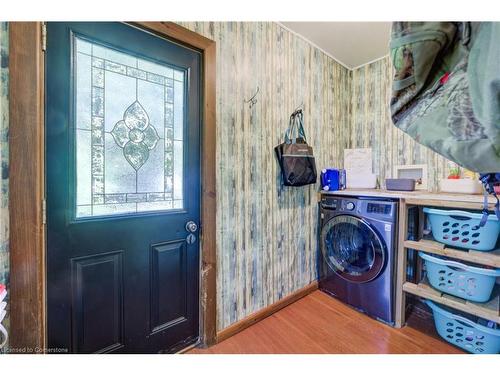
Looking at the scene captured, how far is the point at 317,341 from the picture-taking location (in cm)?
154

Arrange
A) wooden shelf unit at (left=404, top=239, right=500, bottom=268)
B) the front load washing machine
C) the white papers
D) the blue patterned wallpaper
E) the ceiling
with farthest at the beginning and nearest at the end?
the white papers → the ceiling → the front load washing machine → wooden shelf unit at (left=404, top=239, right=500, bottom=268) → the blue patterned wallpaper

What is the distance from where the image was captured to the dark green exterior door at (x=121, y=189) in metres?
1.03

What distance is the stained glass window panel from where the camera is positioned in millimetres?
1081

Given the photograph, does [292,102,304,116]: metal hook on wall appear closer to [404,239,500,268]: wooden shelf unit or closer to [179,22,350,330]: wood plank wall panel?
[179,22,350,330]: wood plank wall panel

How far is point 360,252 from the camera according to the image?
6.13ft

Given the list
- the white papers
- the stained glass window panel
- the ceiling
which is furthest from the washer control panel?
the ceiling

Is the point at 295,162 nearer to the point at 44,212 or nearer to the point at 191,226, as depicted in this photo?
the point at 191,226

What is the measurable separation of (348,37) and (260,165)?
4.91 ft

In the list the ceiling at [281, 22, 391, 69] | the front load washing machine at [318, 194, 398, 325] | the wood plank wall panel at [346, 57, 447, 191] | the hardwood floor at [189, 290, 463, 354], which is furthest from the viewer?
the wood plank wall panel at [346, 57, 447, 191]

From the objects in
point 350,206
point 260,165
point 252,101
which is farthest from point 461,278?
point 252,101

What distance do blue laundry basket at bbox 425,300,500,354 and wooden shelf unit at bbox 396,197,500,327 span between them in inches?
2.8

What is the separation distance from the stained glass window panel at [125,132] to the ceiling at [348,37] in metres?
1.32

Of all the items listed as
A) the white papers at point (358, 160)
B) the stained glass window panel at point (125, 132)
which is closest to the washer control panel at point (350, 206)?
the white papers at point (358, 160)
